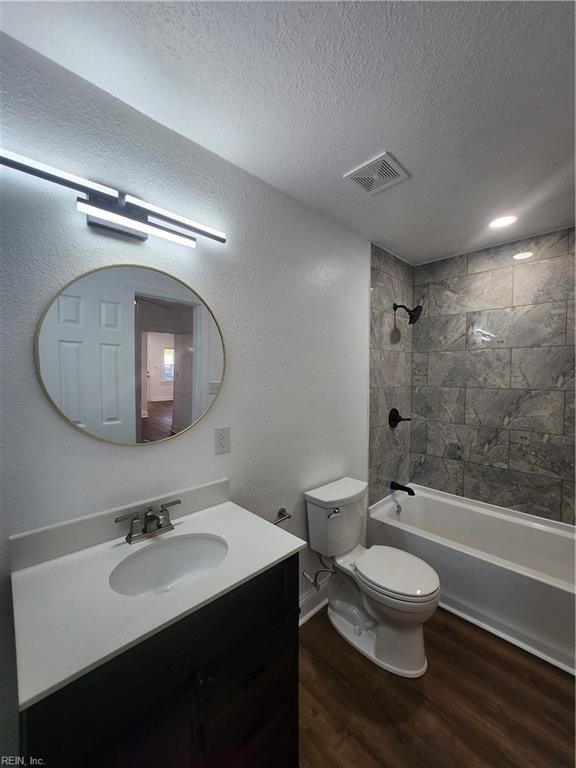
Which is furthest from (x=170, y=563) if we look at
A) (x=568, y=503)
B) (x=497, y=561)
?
(x=568, y=503)

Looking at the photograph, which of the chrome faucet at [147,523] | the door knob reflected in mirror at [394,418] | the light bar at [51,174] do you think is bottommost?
the chrome faucet at [147,523]

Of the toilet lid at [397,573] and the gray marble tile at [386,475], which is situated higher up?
the gray marble tile at [386,475]

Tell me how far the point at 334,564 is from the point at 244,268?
179 centimetres

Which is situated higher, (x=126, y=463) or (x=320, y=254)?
(x=320, y=254)

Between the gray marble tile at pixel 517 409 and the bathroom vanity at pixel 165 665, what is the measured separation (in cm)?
204

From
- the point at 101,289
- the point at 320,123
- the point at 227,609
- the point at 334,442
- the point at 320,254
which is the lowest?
the point at 227,609

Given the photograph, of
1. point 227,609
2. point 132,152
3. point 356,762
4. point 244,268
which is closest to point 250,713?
point 227,609

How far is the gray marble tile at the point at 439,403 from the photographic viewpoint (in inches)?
97.9

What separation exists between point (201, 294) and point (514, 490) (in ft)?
8.47

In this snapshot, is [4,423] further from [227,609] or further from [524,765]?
[524,765]

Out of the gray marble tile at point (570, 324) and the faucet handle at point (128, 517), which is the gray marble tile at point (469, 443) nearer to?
the gray marble tile at point (570, 324)

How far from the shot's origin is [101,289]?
3.50ft

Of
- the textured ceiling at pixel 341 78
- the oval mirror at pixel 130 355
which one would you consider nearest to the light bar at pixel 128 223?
the oval mirror at pixel 130 355

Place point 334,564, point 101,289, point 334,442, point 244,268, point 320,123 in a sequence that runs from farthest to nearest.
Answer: point 334,442 → point 334,564 → point 244,268 → point 320,123 → point 101,289
